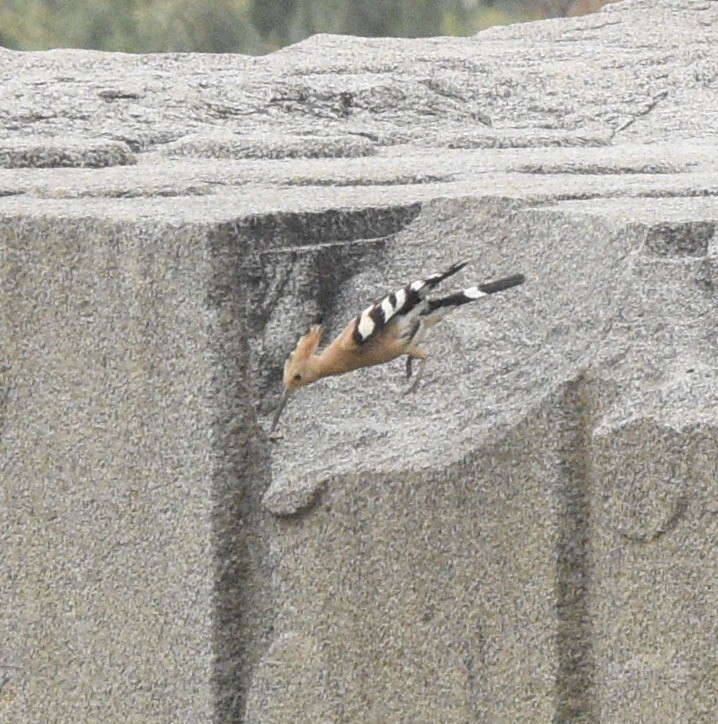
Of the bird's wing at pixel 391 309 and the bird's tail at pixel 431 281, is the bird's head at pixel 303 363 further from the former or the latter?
the bird's tail at pixel 431 281

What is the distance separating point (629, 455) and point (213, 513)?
709 mm

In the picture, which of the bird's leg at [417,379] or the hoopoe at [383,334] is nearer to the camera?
the hoopoe at [383,334]

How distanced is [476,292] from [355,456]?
1.16 feet

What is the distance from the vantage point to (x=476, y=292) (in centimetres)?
259

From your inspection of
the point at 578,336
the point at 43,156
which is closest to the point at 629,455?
the point at 578,336

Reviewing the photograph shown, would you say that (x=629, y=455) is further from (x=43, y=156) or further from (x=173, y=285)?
(x=43, y=156)

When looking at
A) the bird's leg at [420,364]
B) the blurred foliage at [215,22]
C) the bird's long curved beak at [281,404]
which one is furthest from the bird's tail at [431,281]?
the blurred foliage at [215,22]

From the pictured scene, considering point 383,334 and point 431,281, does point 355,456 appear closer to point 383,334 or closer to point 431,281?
point 383,334

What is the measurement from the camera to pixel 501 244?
9.32 feet

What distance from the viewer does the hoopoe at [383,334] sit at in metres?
2.62

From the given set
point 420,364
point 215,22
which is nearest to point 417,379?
point 420,364

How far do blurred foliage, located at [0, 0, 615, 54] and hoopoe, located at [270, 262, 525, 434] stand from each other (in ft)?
33.5

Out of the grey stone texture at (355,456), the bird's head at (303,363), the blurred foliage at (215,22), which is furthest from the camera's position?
the blurred foliage at (215,22)

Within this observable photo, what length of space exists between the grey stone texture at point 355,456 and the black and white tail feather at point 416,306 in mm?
134
